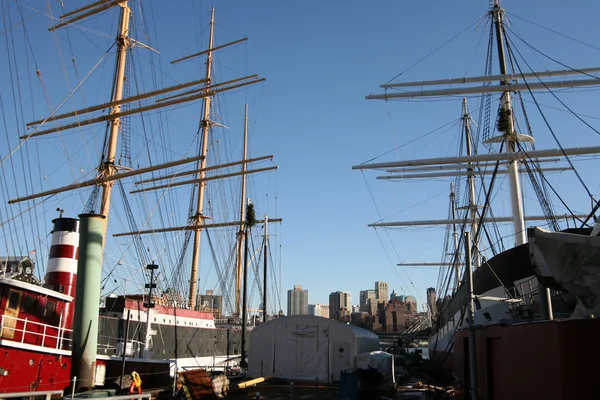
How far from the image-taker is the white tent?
2306 cm

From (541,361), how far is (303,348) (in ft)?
54.0

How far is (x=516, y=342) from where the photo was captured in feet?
30.1

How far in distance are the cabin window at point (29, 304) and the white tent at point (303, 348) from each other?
36.5 ft

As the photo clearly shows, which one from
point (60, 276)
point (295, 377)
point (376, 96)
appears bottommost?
point (295, 377)

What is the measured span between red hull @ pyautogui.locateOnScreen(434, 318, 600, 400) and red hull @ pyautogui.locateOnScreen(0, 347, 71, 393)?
38.6 feet

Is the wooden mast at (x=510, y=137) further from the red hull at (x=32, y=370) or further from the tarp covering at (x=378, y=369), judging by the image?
the red hull at (x=32, y=370)

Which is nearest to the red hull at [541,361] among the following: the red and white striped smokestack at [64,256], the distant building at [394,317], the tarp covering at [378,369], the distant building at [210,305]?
the tarp covering at [378,369]

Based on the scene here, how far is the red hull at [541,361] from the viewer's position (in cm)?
708

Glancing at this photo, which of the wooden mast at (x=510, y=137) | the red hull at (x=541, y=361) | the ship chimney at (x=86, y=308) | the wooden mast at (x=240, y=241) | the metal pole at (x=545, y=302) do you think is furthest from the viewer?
the wooden mast at (x=240, y=241)

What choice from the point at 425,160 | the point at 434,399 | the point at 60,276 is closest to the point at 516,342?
the point at 434,399

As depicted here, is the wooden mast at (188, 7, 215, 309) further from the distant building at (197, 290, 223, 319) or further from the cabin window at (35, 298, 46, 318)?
the cabin window at (35, 298, 46, 318)

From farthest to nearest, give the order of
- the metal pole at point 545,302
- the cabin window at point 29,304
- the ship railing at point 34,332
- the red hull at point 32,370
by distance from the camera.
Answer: the cabin window at point 29,304, the ship railing at point 34,332, the red hull at point 32,370, the metal pole at point 545,302

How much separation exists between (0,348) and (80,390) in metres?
2.74

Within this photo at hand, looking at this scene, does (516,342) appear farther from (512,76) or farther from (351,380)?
(512,76)
